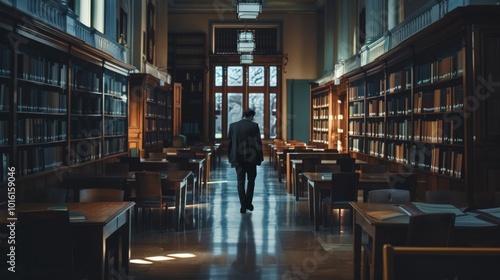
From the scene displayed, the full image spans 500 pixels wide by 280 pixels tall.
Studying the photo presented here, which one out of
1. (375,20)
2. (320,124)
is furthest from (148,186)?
(320,124)

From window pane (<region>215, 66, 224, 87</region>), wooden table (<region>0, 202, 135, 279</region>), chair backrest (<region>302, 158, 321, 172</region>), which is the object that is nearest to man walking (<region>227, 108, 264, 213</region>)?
chair backrest (<region>302, 158, 321, 172</region>)

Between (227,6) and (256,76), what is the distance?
2.72 metres

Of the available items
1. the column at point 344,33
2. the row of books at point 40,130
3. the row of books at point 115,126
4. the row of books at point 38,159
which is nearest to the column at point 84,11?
the row of books at point 115,126

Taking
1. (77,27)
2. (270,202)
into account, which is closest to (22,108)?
(77,27)

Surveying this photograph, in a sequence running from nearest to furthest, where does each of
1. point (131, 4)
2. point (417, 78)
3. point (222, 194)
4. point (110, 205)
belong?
point (110, 205), point (417, 78), point (222, 194), point (131, 4)

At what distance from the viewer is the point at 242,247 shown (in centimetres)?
493

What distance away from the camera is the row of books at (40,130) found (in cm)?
581

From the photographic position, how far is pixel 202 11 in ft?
61.2

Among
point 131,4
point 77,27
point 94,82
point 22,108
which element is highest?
point 131,4

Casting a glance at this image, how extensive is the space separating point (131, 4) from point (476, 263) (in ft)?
39.3

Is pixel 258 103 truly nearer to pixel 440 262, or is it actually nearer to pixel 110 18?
pixel 110 18

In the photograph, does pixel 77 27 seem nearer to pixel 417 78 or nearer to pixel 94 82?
pixel 94 82

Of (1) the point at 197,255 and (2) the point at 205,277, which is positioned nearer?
(2) the point at 205,277

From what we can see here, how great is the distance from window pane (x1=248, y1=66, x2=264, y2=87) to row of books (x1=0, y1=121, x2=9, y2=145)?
14.2 meters
